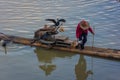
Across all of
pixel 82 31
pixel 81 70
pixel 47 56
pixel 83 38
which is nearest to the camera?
pixel 81 70

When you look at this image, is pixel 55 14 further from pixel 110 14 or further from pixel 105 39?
pixel 105 39

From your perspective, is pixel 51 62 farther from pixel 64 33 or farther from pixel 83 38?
pixel 64 33

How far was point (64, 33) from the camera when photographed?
1817cm

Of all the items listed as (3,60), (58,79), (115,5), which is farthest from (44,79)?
(115,5)

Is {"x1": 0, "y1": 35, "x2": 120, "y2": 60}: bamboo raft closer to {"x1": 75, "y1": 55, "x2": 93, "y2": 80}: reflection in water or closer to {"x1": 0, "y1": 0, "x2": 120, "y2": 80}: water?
{"x1": 0, "y1": 0, "x2": 120, "y2": 80}: water

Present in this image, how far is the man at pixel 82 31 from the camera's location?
14.7m

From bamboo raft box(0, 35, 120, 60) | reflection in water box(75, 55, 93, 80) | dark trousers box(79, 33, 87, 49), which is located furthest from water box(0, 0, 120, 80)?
dark trousers box(79, 33, 87, 49)

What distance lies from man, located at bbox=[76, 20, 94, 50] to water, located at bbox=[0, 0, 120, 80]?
26.8 inches

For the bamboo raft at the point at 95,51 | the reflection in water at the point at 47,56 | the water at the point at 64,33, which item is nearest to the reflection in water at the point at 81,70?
the water at the point at 64,33

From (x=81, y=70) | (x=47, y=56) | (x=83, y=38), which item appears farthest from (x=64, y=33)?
(x=81, y=70)

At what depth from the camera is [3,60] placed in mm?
14852

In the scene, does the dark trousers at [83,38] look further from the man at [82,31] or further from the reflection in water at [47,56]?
the reflection in water at [47,56]

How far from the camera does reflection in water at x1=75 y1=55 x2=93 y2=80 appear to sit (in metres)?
13.6

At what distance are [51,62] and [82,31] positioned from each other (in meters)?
1.94
